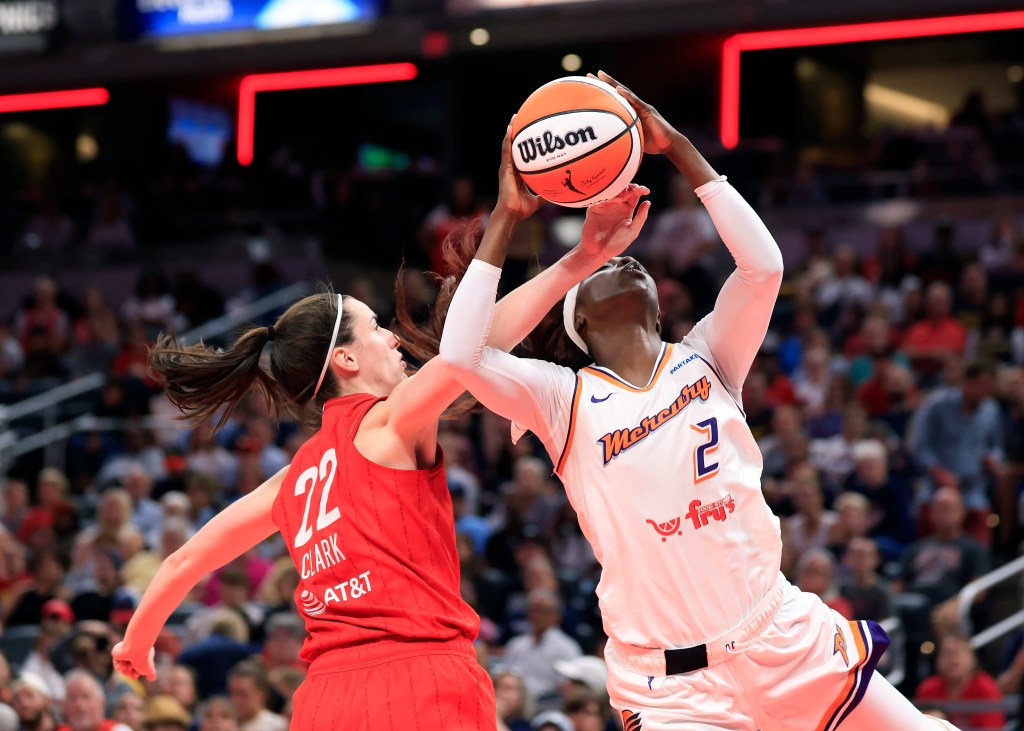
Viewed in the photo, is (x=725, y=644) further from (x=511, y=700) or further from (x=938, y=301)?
(x=938, y=301)

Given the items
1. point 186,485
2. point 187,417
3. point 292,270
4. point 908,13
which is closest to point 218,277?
point 292,270

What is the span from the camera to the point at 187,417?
4250 mm

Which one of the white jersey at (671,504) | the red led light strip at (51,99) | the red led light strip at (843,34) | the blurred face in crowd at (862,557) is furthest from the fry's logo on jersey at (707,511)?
the red led light strip at (51,99)

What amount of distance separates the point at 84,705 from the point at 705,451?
534 cm

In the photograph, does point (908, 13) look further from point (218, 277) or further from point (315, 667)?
point (315, 667)

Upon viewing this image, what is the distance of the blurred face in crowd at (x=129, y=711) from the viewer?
26.7 feet

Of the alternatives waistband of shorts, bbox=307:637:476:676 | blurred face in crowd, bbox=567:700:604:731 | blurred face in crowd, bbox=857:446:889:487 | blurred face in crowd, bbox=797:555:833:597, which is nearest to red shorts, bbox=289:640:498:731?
waistband of shorts, bbox=307:637:476:676

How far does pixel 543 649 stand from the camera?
8.95 m

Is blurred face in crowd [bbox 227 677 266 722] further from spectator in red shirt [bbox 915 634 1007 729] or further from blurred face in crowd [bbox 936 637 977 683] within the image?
blurred face in crowd [bbox 936 637 977 683]

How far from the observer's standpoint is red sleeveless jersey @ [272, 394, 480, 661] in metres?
3.70

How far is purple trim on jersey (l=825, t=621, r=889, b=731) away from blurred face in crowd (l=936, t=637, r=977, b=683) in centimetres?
406

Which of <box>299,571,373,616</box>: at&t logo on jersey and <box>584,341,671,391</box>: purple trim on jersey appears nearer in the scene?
<box>299,571,373,616</box>: at&t logo on jersey

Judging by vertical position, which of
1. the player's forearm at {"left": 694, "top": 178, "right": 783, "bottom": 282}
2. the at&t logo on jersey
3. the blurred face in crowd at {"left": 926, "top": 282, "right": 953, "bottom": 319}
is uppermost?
the player's forearm at {"left": 694, "top": 178, "right": 783, "bottom": 282}

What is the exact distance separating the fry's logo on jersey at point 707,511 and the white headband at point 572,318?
0.64m
